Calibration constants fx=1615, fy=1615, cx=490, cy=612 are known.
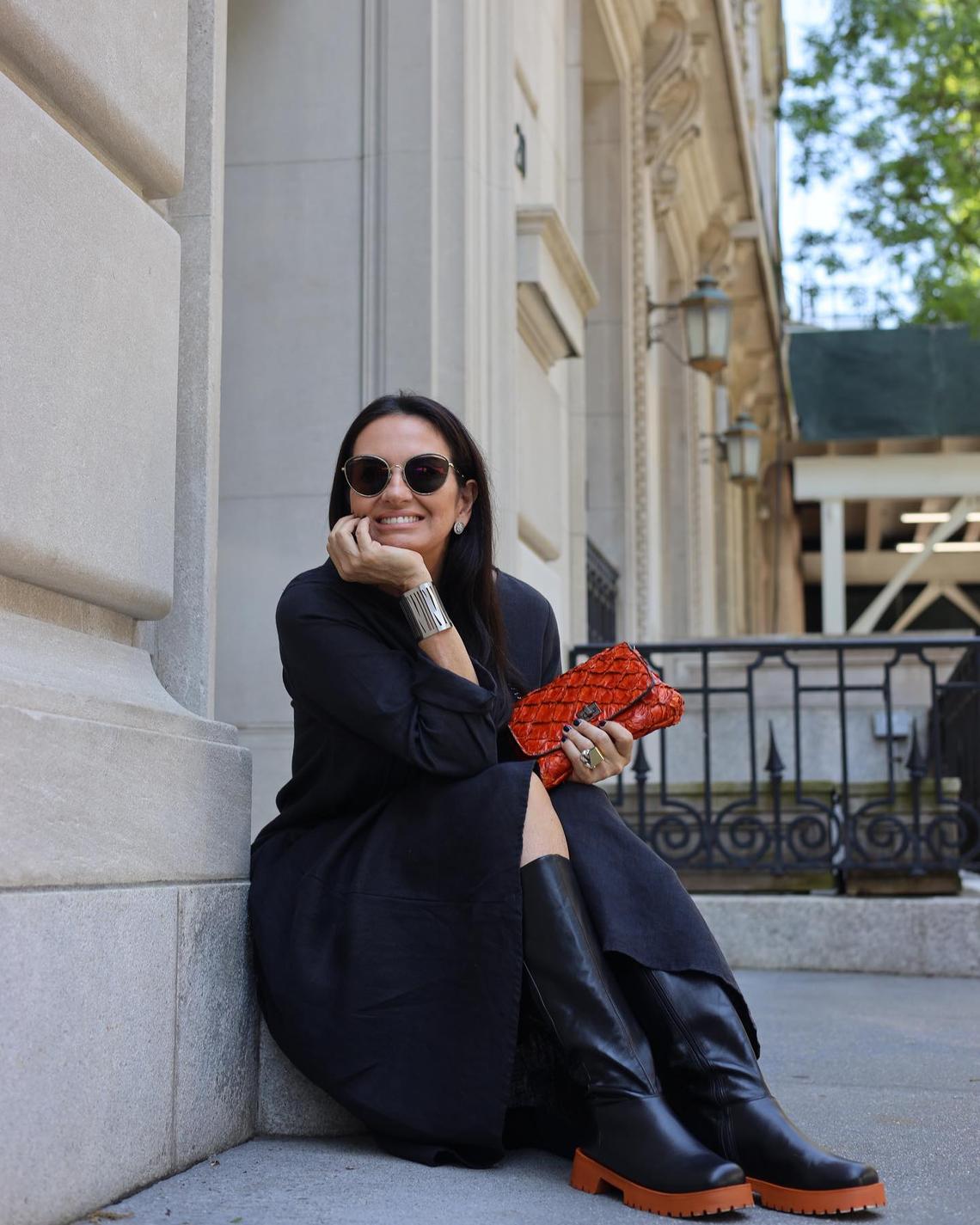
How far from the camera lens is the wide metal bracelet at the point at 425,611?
2979 mm

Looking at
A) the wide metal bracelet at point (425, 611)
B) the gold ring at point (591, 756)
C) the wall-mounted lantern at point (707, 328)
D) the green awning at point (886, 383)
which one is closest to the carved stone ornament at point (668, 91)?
the wall-mounted lantern at point (707, 328)

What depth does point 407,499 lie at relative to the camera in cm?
312

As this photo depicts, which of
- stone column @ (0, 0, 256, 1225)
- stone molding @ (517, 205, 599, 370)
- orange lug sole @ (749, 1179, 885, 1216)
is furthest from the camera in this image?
stone molding @ (517, 205, 599, 370)

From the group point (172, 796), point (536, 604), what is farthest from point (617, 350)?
point (172, 796)

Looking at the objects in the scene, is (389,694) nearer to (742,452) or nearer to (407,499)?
(407,499)

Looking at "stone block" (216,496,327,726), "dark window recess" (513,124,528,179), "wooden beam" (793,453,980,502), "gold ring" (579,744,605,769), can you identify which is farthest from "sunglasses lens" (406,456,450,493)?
"wooden beam" (793,453,980,502)

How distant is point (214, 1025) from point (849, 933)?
4.09 meters

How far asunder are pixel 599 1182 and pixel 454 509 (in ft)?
4.30

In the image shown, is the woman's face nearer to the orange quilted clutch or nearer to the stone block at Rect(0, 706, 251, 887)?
the orange quilted clutch

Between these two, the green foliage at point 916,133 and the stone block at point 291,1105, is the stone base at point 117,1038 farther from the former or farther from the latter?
the green foliage at point 916,133

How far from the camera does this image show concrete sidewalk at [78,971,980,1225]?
2467mm

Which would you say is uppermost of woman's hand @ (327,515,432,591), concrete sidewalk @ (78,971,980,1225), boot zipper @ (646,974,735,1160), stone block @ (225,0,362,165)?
stone block @ (225,0,362,165)

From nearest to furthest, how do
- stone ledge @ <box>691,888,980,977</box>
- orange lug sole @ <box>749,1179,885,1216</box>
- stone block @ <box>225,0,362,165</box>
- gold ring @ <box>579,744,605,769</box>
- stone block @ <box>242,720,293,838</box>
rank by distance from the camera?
orange lug sole @ <box>749,1179,885,1216</box>
gold ring @ <box>579,744,605,769</box>
stone block @ <box>242,720,293,838</box>
stone block @ <box>225,0,362,165</box>
stone ledge @ <box>691,888,980,977</box>

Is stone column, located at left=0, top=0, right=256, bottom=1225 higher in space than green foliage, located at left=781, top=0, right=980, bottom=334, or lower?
lower
